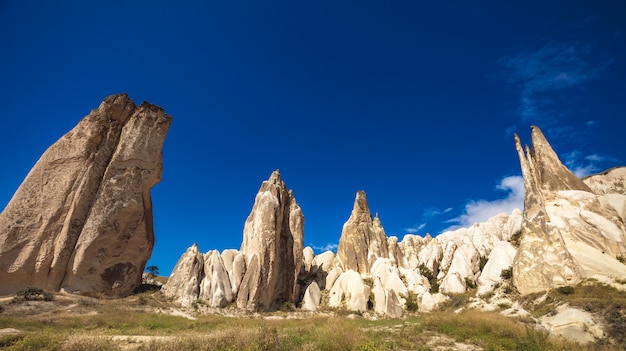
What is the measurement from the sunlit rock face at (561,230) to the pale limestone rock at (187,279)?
2882 centimetres

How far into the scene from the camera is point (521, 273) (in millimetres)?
25609

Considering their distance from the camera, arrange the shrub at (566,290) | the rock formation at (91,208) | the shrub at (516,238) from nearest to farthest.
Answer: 1. the shrub at (566,290)
2. the rock formation at (91,208)
3. the shrub at (516,238)

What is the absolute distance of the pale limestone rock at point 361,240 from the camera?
5331cm

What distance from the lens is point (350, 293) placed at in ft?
117

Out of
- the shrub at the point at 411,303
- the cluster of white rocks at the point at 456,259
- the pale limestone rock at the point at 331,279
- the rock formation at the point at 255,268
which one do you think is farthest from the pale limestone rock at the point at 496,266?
the rock formation at the point at 255,268

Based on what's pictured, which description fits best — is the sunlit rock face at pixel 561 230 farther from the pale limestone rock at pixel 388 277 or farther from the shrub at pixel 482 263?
the shrub at pixel 482 263

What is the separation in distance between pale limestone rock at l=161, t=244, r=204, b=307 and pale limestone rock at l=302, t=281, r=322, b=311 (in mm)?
12460

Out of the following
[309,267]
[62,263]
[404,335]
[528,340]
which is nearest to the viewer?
[528,340]

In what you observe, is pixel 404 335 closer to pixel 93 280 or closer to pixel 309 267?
pixel 93 280

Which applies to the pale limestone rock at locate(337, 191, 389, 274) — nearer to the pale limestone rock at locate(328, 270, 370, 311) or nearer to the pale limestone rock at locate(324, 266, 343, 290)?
the pale limestone rock at locate(324, 266, 343, 290)

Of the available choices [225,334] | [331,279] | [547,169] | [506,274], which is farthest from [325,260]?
[225,334]

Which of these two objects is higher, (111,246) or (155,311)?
(111,246)

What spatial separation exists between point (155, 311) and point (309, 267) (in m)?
29.3

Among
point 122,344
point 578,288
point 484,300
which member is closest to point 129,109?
point 122,344
